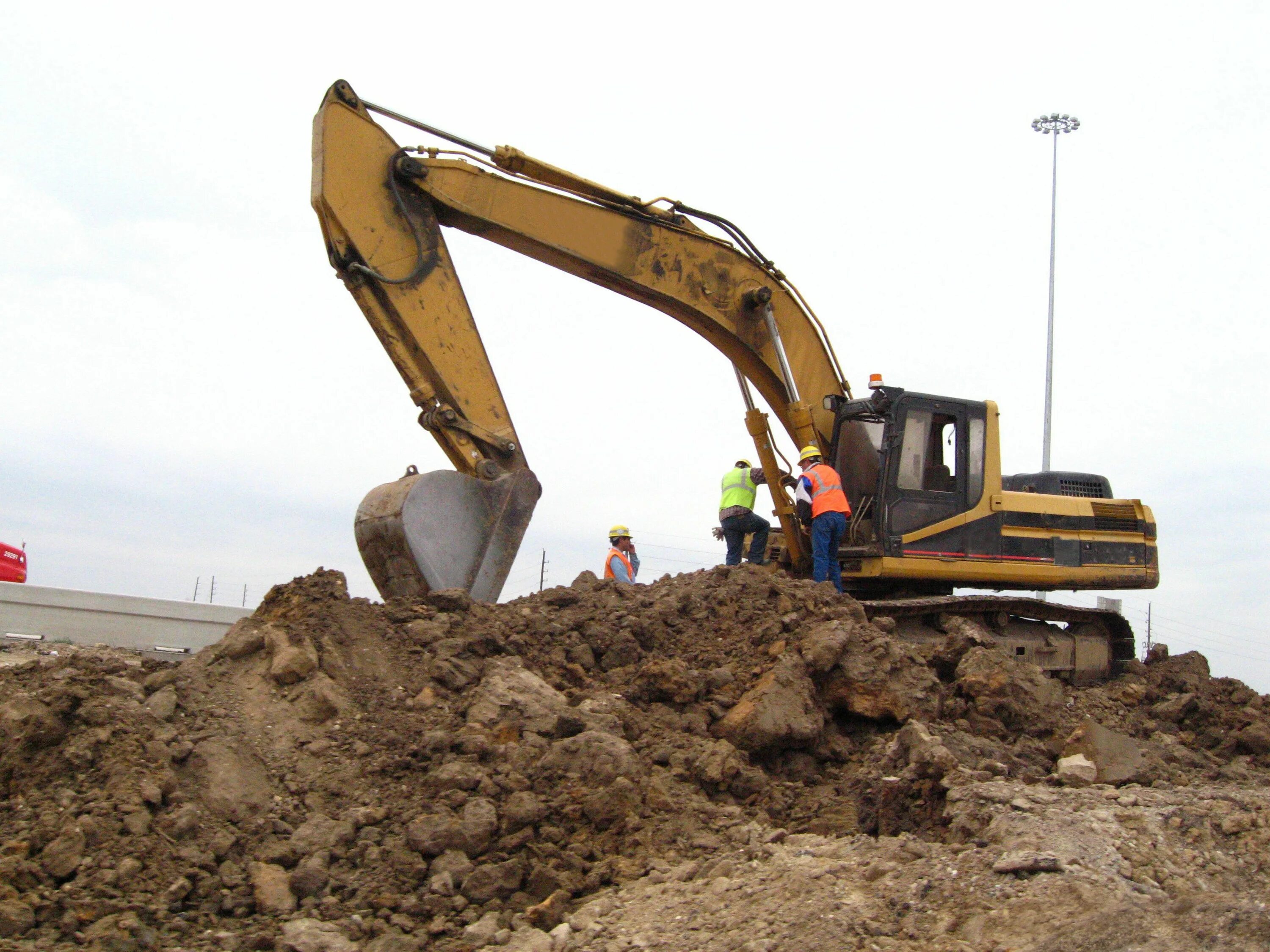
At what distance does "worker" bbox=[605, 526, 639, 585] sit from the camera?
1071 centimetres

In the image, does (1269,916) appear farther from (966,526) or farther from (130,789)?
(966,526)

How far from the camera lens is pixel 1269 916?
11.6 ft

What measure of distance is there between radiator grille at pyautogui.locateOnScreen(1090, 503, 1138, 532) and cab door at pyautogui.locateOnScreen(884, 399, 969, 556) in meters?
1.51

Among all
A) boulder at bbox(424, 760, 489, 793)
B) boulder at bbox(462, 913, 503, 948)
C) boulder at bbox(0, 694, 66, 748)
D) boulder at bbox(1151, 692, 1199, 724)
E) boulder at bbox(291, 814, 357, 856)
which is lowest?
boulder at bbox(462, 913, 503, 948)

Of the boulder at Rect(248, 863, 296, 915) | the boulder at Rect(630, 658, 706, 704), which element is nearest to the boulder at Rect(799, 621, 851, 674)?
the boulder at Rect(630, 658, 706, 704)

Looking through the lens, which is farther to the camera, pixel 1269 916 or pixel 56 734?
pixel 56 734

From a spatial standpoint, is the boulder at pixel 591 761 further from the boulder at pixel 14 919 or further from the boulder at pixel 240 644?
the boulder at pixel 14 919

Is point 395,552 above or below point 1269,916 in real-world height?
above

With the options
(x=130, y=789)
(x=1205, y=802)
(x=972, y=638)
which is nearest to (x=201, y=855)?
(x=130, y=789)

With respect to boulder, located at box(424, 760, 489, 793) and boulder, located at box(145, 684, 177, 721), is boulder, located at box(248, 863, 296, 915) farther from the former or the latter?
boulder, located at box(145, 684, 177, 721)

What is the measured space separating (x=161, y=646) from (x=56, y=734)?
507cm

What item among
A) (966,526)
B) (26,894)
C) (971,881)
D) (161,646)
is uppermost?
(966,526)

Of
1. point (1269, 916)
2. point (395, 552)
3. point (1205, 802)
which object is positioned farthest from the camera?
point (395, 552)

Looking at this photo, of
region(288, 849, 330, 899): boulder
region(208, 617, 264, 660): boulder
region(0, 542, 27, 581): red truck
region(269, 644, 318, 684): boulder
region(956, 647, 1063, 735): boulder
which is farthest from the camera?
region(0, 542, 27, 581): red truck
